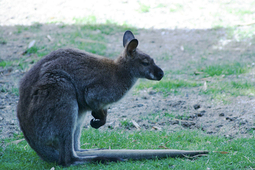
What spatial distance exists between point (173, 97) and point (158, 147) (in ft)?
6.72

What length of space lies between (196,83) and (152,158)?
128 inches

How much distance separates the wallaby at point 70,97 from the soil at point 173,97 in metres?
0.46

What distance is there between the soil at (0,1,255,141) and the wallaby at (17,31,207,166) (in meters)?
0.46

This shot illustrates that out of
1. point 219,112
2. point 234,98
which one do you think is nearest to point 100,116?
point 219,112

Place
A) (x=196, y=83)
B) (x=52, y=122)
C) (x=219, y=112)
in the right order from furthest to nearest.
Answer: (x=196, y=83) → (x=219, y=112) → (x=52, y=122)

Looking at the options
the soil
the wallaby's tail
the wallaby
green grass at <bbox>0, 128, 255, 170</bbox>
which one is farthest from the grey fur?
the soil

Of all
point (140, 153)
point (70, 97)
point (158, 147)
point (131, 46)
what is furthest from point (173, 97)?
point (70, 97)

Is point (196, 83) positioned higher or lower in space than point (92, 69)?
lower

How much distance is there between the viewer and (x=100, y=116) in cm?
462

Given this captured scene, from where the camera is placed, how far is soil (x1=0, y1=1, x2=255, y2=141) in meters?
5.53

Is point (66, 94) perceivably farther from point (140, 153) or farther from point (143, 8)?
point (143, 8)

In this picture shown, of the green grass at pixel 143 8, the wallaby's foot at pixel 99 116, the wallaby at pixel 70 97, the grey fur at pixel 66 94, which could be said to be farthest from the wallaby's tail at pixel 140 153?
the green grass at pixel 143 8

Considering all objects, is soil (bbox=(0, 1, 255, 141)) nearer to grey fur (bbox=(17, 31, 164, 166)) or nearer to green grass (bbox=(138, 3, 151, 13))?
grey fur (bbox=(17, 31, 164, 166))

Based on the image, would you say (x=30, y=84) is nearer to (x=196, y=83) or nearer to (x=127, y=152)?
(x=127, y=152)
